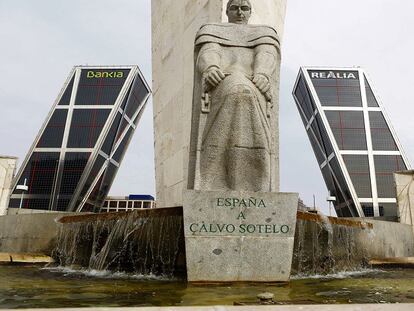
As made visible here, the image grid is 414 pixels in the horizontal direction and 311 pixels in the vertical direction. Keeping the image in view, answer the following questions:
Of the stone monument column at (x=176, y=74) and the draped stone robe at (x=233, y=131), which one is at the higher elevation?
the stone monument column at (x=176, y=74)

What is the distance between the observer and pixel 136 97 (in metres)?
66.6

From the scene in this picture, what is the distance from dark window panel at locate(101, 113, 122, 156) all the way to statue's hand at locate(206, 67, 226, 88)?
58.9m

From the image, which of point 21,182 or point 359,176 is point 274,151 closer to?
point 359,176

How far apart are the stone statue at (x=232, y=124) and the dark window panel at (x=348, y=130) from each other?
56.7 m

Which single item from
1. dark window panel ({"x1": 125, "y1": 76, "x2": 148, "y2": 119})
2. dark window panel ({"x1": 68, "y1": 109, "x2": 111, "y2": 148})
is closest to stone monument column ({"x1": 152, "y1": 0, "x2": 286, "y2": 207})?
dark window panel ({"x1": 68, "y1": 109, "x2": 111, "y2": 148})

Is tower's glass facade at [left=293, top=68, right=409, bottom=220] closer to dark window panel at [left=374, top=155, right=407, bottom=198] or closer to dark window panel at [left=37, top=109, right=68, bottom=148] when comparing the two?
dark window panel at [left=374, top=155, right=407, bottom=198]

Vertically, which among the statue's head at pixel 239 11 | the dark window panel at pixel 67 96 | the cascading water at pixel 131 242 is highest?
the dark window panel at pixel 67 96

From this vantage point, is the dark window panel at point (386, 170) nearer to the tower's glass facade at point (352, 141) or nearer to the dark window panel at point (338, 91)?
the tower's glass facade at point (352, 141)

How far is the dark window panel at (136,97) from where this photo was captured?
212ft

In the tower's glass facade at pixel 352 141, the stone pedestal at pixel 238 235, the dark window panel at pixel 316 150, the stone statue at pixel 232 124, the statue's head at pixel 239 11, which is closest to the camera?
the stone pedestal at pixel 238 235

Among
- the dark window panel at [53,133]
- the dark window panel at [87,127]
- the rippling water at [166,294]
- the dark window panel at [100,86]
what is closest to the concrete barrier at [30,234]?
the rippling water at [166,294]

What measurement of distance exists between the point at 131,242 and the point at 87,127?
60.2m

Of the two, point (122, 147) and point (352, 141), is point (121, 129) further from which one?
point (352, 141)

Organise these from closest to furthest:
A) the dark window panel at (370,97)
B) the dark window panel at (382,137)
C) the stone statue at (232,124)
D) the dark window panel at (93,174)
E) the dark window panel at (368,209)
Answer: the stone statue at (232,124)
the dark window panel at (368,209)
the dark window panel at (382,137)
the dark window panel at (93,174)
the dark window panel at (370,97)
